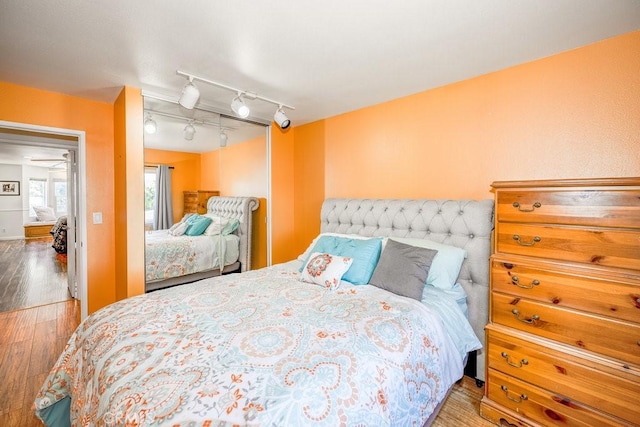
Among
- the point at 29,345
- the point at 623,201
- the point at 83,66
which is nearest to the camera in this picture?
the point at 623,201

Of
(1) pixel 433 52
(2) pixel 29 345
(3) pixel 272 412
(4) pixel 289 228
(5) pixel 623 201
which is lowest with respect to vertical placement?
(2) pixel 29 345

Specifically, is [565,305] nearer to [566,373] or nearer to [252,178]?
[566,373]

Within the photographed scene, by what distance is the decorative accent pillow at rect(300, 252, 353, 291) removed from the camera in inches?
76.2

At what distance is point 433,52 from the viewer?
183cm

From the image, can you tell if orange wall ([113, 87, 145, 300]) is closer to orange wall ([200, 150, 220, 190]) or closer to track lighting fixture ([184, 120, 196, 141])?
track lighting fixture ([184, 120, 196, 141])

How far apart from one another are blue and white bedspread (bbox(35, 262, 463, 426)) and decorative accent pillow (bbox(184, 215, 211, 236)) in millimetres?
1317

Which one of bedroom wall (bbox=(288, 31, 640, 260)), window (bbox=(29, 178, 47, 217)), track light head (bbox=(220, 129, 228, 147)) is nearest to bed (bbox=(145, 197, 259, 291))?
track light head (bbox=(220, 129, 228, 147))

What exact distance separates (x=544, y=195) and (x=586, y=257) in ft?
1.20

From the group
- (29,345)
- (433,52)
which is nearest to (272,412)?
(433,52)

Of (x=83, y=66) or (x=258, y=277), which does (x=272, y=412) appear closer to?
(x=258, y=277)

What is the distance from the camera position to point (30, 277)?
181 inches

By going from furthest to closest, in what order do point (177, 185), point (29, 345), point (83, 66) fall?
→ point (177, 185), point (29, 345), point (83, 66)

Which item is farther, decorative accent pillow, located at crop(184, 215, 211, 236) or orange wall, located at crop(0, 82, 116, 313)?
decorative accent pillow, located at crop(184, 215, 211, 236)

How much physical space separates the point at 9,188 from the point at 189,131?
9.22m
